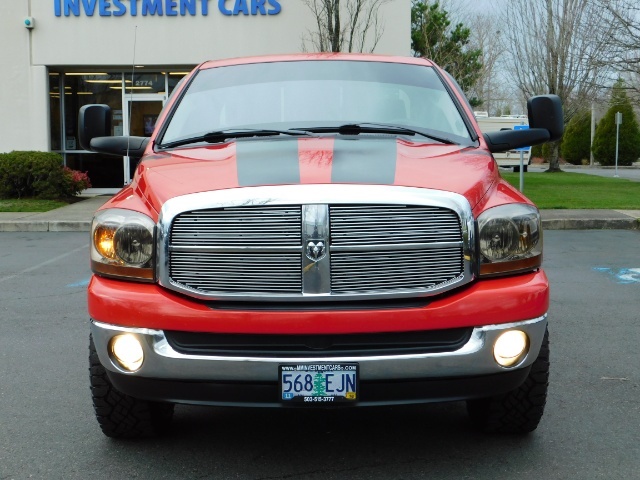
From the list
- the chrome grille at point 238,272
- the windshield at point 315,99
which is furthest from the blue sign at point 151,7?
the chrome grille at point 238,272

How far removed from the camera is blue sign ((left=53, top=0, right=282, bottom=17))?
20391 mm

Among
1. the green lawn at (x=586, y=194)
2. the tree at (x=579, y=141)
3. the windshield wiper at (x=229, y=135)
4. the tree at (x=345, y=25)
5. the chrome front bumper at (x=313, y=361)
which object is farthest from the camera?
the tree at (x=579, y=141)

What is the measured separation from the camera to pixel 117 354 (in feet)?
11.6

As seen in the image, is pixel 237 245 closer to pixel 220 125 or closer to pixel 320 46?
pixel 220 125

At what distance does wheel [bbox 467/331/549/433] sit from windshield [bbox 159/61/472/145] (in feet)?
4.16

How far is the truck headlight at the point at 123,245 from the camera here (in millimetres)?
3564

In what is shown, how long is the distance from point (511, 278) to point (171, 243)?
1368mm

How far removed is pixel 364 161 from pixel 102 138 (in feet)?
6.03

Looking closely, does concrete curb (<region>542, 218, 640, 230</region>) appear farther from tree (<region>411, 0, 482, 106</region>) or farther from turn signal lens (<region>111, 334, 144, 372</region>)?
tree (<region>411, 0, 482, 106</region>)

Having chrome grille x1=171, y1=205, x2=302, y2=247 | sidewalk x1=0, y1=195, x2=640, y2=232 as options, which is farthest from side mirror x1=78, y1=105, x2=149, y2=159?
sidewalk x1=0, y1=195, x2=640, y2=232

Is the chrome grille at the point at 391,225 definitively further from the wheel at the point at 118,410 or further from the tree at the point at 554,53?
the tree at the point at 554,53

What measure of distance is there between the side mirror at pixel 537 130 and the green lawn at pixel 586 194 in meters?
12.5

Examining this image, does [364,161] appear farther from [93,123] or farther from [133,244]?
[93,123]

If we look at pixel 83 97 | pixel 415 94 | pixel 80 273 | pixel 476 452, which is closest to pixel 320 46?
pixel 83 97
